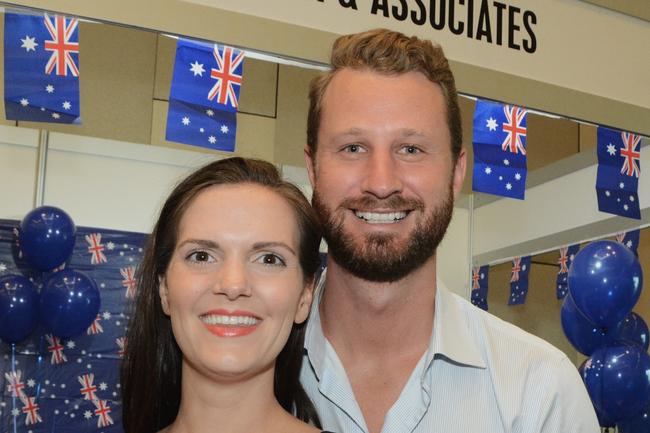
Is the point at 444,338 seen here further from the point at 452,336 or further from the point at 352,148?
A: the point at 352,148

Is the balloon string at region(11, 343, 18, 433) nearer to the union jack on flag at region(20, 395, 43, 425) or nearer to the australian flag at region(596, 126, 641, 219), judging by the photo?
the union jack on flag at region(20, 395, 43, 425)

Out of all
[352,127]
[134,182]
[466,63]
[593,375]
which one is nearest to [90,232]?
[134,182]

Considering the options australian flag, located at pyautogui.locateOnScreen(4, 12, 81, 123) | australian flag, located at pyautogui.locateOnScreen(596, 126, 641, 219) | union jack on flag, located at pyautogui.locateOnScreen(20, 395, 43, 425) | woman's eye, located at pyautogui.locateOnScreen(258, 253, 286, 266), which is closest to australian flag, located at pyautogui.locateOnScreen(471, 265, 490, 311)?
australian flag, located at pyautogui.locateOnScreen(596, 126, 641, 219)

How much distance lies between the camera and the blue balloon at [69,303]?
4.29 metres

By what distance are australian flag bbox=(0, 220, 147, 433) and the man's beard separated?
9.98 feet

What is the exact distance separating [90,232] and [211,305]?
11.7 ft

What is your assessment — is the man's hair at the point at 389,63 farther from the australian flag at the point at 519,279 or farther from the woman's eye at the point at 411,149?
the australian flag at the point at 519,279

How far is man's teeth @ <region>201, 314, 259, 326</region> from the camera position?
1311mm

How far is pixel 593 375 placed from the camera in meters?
4.14

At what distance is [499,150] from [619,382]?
1.27 meters

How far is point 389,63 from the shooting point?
1.77m

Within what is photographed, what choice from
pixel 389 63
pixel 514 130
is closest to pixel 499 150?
pixel 514 130

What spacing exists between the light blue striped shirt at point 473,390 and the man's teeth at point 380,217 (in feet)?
0.79

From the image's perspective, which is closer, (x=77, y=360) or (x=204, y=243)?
→ (x=204, y=243)
